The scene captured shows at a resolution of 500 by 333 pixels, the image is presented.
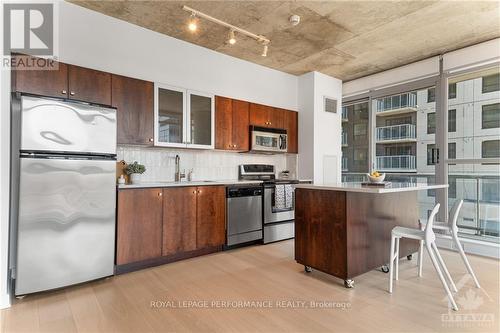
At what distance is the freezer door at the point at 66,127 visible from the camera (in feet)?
7.43

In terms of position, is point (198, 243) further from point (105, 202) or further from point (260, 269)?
point (105, 202)

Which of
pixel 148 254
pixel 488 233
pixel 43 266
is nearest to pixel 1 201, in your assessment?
pixel 43 266

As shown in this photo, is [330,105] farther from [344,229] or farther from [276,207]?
[344,229]

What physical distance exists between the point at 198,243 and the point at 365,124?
12.9 ft

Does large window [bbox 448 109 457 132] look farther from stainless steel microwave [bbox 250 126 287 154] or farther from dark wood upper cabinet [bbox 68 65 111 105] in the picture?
dark wood upper cabinet [bbox 68 65 111 105]

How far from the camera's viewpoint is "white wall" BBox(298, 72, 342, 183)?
15.9 ft

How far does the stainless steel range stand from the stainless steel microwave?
414mm

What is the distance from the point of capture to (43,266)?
2311 mm

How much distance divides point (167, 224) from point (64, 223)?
1024mm

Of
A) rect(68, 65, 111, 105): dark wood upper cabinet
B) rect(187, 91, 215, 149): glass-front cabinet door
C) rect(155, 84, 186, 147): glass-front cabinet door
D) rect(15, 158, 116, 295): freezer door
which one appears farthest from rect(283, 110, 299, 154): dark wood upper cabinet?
rect(15, 158, 116, 295): freezer door

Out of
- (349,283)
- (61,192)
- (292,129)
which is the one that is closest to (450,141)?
(292,129)

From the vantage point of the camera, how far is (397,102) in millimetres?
4855

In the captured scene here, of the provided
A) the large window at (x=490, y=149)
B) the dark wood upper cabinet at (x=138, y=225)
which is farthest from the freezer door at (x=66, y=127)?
the large window at (x=490, y=149)

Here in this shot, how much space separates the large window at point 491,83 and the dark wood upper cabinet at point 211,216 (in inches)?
157
